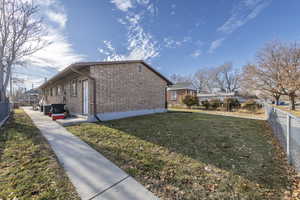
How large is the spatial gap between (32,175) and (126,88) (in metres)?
7.18

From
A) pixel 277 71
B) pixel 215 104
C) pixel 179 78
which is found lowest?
pixel 215 104

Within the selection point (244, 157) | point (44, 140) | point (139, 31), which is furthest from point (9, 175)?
point (139, 31)

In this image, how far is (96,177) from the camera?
8.06 feet

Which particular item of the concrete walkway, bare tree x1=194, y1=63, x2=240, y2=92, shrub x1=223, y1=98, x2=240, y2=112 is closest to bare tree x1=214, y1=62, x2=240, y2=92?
bare tree x1=194, y1=63, x2=240, y2=92

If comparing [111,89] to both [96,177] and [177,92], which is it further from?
[177,92]

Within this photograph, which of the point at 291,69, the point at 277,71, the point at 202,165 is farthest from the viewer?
the point at 277,71

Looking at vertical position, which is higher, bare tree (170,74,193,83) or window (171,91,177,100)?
bare tree (170,74,193,83)

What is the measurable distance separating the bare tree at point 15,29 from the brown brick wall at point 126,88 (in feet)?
23.3

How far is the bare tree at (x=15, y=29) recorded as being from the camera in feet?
29.6

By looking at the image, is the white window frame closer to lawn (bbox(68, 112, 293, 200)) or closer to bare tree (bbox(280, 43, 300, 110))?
bare tree (bbox(280, 43, 300, 110))

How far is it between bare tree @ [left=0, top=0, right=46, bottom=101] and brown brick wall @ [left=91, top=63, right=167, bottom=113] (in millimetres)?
7107

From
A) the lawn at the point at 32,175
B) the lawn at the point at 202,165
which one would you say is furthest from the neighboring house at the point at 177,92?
the lawn at the point at 32,175

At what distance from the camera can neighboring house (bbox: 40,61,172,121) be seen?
7.82 meters

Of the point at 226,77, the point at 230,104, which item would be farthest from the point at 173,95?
the point at 226,77
